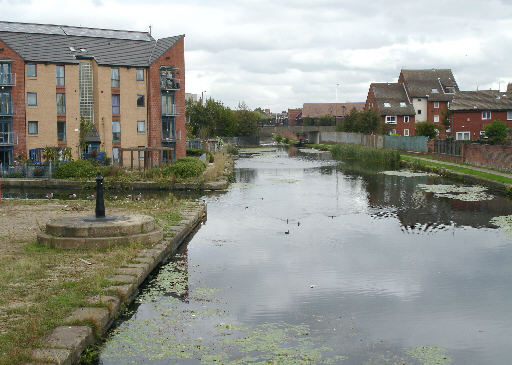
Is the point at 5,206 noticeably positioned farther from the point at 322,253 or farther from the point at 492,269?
the point at 492,269

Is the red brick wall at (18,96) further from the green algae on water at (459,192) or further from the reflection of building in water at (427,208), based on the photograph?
the green algae on water at (459,192)

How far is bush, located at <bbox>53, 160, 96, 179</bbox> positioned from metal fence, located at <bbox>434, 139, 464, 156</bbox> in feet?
98.0

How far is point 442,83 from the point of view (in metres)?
102

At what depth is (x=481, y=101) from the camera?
77812mm

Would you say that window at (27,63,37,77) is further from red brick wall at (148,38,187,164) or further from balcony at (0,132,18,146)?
red brick wall at (148,38,187,164)

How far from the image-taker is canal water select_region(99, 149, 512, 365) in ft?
35.5

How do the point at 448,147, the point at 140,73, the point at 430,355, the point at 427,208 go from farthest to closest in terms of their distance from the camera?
1. the point at 448,147
2. the point at 140,73
3. the point at 427,208
4. the point at 430,355

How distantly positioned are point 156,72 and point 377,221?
109 feet

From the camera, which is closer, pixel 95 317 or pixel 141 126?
pixel 95 317

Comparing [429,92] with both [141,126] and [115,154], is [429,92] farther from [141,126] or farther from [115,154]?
[115,154]

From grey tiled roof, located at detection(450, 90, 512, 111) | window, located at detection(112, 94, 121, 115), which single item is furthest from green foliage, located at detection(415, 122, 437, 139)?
window, located at detection(112, 94, 121, 115)

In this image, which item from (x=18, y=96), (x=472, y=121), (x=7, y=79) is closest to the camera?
(x=7, y=79)

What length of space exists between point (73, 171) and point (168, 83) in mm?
16339

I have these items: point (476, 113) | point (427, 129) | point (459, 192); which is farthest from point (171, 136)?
point (476, 113)
